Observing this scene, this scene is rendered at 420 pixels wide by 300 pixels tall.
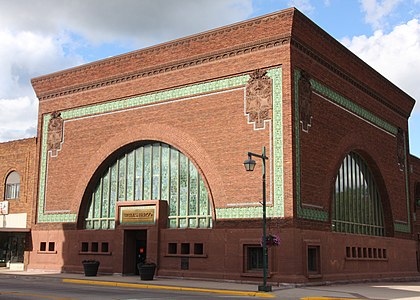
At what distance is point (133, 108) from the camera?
36625 mm

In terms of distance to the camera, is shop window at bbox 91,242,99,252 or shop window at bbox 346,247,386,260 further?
shop window at bbox 91,242,99,252

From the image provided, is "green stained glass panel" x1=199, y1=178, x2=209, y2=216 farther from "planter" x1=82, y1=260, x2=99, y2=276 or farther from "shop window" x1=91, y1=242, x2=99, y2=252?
"shop window" x1=91, y1=242, x2=99, y2=252

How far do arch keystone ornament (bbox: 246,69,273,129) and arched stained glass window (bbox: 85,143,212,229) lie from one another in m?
5.21

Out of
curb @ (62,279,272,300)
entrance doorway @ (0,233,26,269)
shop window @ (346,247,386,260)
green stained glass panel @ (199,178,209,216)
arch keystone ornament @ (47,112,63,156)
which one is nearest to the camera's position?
curb @ (62,279,272,300)

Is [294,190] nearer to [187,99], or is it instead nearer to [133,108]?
[187,99]

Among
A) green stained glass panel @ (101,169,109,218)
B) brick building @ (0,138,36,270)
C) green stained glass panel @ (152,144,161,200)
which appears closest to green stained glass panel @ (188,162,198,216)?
green stained glass panel @ (152,144,161,200)

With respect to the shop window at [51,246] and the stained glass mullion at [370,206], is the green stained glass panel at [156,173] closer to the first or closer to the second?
the shop window at [51,246]

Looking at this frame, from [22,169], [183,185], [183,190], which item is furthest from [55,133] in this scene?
[183,190]

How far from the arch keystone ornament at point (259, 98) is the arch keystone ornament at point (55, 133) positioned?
16.1 meters

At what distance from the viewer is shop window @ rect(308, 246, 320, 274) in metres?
30.1

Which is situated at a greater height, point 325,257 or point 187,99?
point 187,99

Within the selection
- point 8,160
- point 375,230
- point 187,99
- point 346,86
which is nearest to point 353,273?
point 375,230

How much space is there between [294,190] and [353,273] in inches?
346

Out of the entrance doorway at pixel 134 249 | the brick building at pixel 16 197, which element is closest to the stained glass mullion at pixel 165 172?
the entrance doorway at pixel 134 249
